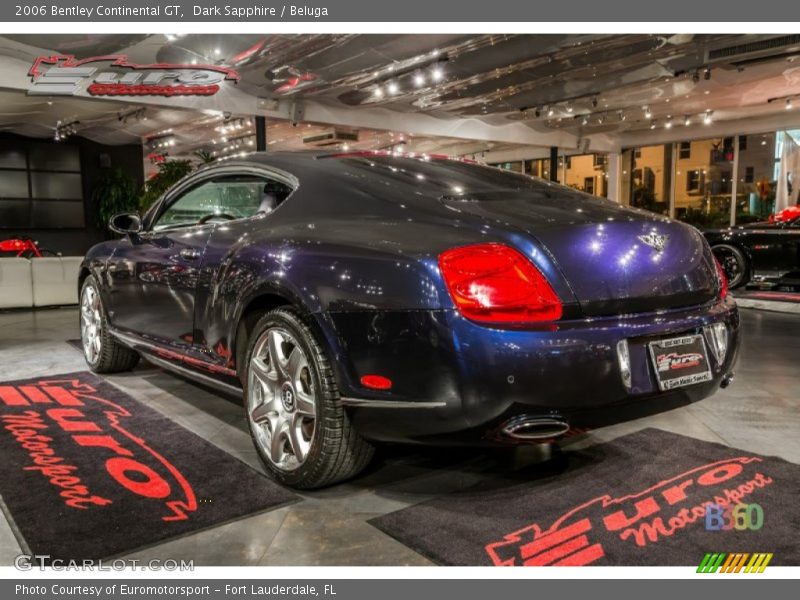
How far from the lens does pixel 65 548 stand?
6.29ft

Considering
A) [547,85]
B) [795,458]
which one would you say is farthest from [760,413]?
[547,85]

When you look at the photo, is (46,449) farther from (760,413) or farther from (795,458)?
(760,413)

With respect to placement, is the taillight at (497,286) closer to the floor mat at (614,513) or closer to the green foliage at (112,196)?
the floor mat at (614,513)

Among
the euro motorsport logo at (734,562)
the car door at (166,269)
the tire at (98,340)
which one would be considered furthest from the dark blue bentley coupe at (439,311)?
the tire at (98,340)

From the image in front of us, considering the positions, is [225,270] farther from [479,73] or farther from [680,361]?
[479,73]

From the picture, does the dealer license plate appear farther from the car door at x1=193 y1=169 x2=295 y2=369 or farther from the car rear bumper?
the car door at x1=193 y1=169 x2=295 y2=369

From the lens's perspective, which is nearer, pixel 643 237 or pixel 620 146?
pixel 643 237

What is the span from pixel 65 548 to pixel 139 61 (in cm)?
857

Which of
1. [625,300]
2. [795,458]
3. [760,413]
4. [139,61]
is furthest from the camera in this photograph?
[139,61]

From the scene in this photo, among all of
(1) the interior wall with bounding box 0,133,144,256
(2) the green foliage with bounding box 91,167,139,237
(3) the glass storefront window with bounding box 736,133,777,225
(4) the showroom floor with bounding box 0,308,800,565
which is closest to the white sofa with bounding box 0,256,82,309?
(4) the showroom floor with bounding box 0,308,800,565

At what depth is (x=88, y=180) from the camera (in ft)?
56.5

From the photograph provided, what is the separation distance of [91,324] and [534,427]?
3.34m

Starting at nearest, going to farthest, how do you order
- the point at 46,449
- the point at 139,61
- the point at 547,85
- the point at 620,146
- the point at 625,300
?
the point at 625,300 → the point at 46,449 → the point at 139,61 → the point at 547,85 → the point at 620,146
